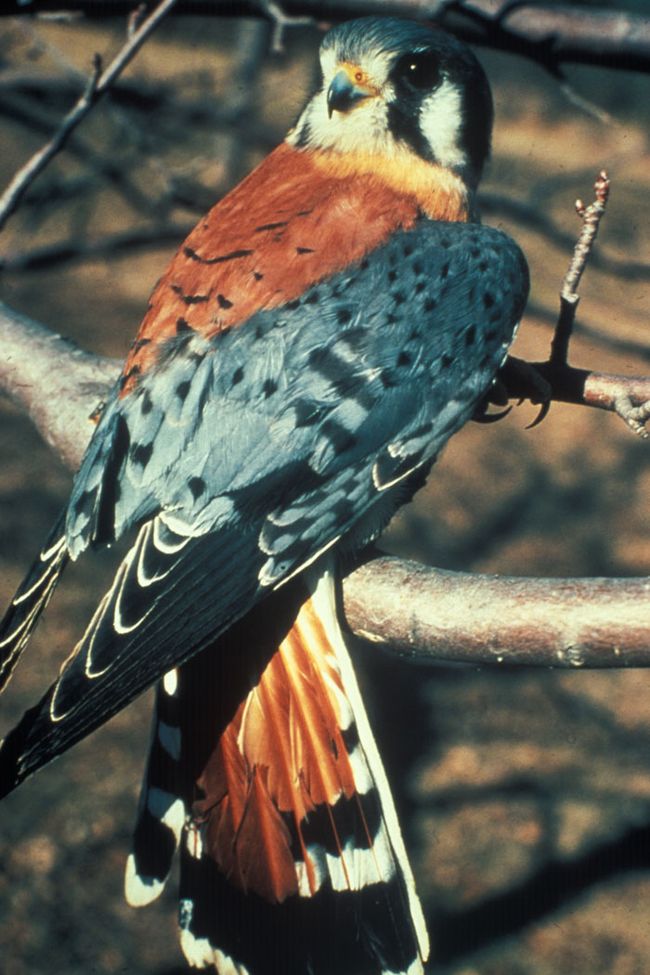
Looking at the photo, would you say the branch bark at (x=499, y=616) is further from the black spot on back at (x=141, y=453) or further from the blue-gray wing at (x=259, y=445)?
the black spot on back at (x=141, y=453)

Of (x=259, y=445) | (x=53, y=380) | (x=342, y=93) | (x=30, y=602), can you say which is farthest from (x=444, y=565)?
(x=30, y=602)

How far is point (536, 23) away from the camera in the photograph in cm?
308

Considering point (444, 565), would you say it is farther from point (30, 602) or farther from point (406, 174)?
point (30, 602)

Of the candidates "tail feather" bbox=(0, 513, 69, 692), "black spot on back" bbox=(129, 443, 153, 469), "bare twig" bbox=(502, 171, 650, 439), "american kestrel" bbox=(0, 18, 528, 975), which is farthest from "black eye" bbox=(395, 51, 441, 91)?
"tail feather" bbox=(0, 513, 69, 692)

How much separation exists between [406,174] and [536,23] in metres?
0.69

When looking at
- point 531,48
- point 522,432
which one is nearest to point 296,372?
point 531,48

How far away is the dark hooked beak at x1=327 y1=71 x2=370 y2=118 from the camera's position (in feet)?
8.89

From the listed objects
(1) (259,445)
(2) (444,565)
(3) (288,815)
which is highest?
(1) (259,445)

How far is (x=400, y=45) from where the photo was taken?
2.71 m

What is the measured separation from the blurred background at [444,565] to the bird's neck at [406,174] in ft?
1.92

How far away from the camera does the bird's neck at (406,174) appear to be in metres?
2.72

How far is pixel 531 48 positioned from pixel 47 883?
304 centimetres

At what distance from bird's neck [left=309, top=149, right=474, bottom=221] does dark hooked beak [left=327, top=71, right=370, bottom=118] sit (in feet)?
0.36

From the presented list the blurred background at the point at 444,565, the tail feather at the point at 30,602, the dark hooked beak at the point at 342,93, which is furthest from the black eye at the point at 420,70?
the tail feather at the point at 30,602
